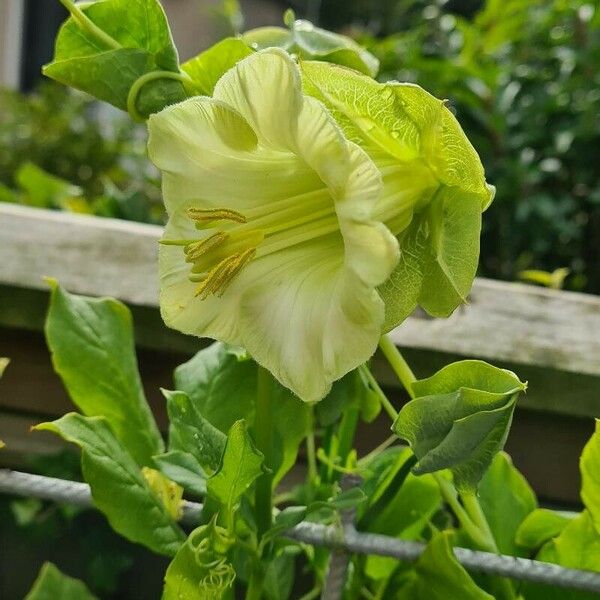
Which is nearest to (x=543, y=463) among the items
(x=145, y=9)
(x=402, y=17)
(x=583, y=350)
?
(x=583, y=350)

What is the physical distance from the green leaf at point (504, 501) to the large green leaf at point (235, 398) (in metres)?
0.12

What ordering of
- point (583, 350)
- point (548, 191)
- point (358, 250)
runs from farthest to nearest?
point (548, 191) < point (583, 350) < point (358, 250)

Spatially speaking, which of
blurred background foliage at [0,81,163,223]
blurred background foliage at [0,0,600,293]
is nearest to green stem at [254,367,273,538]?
blurred background foliage at [0,0,600,293]

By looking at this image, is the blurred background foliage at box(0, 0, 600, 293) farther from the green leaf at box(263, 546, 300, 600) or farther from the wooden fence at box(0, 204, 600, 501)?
the green leaf at box(263, 546, 300, 600)

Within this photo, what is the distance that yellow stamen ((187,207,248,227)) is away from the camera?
284 mm

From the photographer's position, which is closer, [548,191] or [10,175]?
[548,191]

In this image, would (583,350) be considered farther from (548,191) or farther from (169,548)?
(548,191)

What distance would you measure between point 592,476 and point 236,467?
0.55ft

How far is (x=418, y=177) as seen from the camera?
0.91 ft

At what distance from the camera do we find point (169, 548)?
35 centimetres

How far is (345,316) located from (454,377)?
6 cm

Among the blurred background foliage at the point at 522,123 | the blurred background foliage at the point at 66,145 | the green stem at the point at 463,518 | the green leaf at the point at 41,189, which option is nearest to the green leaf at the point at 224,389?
the green stem at the point at 463,518

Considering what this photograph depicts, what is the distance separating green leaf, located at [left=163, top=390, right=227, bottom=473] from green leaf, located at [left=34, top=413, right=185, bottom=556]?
0.13 ft

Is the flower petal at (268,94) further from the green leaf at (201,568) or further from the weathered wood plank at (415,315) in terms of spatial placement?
the weathered wood plank at (415,315)
